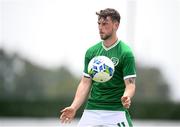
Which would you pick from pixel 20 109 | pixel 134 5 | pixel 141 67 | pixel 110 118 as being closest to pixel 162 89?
pixel 141 67

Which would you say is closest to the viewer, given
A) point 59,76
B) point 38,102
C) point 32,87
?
point 38,102

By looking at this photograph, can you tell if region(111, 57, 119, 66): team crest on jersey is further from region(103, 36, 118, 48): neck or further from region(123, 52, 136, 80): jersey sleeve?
region(103, 36, 118, 48): neck

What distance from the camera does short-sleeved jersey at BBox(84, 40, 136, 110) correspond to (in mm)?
10438

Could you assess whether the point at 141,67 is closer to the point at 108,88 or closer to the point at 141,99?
the point at 141,99

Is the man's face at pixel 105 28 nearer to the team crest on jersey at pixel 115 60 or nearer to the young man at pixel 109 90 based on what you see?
the young man at pixel 109 90

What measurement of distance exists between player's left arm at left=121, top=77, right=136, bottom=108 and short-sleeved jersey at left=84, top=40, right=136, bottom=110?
63 mm

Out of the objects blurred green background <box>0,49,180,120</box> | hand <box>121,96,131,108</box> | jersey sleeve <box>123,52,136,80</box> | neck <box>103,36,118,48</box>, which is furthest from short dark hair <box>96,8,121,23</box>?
blurred green background <box>0,49,180,120</box>

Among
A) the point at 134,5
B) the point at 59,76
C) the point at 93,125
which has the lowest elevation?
the point at 59,76

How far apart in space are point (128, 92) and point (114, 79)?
1.36 feet

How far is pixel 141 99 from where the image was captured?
36969mm

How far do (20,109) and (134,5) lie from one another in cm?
701


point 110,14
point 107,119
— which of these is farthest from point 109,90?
point 110,14

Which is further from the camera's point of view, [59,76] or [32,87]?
[59,76]

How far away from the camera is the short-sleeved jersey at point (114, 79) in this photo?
34.2ft
